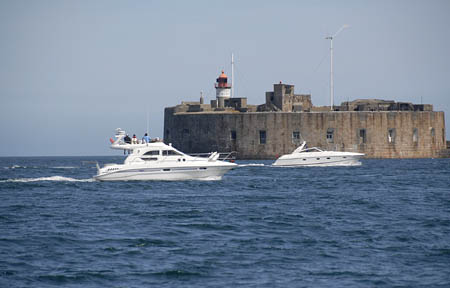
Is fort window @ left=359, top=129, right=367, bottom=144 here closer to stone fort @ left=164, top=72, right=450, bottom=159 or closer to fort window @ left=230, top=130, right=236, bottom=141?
stone fort @ left=164, top=72, right=450, bottom=159

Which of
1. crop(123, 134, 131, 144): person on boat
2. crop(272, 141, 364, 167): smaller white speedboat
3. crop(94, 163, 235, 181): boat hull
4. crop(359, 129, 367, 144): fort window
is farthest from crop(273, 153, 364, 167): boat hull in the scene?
crop(123, 134, 131, 144): person on boat

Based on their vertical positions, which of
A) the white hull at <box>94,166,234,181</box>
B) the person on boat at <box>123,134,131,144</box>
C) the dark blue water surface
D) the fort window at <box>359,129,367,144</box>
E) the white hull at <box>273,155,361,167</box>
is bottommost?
the dark blue water surface

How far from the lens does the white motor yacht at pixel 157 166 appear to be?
42125mm

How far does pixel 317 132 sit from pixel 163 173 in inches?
1909

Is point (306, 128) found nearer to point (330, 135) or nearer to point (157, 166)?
point (330, 135)

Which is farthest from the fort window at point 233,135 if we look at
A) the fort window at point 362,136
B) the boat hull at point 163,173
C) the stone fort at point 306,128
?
the boat hull at point 163,173

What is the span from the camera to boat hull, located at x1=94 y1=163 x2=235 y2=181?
42.2 meters

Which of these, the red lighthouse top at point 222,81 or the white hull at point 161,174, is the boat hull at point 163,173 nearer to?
the white hull at point 161,174

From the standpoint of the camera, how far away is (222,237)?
23328mm

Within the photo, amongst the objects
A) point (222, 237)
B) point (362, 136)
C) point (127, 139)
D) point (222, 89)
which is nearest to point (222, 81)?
point (222, 89)

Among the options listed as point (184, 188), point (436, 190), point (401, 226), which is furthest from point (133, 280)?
point (436, 190)

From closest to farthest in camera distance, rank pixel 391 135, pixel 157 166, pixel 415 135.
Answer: pixel 157 166
pixel 391 135
pixel 415 135

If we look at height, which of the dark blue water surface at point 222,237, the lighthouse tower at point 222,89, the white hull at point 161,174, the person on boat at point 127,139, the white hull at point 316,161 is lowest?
the dark blue water surface at point 222,237

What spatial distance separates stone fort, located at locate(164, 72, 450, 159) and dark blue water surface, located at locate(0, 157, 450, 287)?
47.9 m
